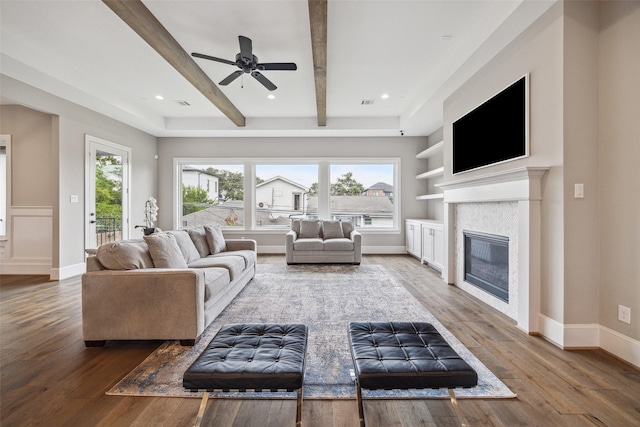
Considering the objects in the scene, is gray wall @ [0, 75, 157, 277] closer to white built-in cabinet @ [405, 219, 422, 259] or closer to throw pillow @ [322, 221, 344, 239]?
throw pillow @ [322, 221, 344, 239]

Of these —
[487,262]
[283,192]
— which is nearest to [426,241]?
[487,262]

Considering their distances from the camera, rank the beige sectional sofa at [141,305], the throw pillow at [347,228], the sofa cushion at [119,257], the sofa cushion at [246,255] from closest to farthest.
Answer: the beige sectional sofa at [141,305] → the sofa cushion at [119,257] → the sofa cushion at [246,255] → the throw pillow at [347,228]

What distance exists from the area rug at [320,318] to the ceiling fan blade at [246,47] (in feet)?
9.06

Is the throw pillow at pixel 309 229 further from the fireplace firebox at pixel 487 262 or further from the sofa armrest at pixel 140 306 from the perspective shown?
the sofa armrest at pixel 140 306

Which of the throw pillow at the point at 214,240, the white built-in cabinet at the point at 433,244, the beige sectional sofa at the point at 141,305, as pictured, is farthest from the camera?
the white built-in cabinet at the point at 433,244

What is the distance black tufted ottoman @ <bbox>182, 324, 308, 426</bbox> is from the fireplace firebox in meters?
2.45

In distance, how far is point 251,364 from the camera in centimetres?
138

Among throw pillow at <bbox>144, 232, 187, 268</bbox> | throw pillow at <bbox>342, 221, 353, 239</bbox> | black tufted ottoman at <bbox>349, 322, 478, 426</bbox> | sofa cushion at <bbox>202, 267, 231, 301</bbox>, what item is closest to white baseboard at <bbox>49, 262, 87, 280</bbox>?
throw pillow at <bbox>144, 232, 187, 268</bbox>

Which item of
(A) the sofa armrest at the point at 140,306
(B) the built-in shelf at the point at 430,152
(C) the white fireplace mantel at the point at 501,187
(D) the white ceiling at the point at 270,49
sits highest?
(D) the white ceiling at the point at 270,49

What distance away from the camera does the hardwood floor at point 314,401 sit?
1.56m

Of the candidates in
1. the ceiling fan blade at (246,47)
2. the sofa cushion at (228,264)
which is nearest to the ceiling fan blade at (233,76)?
the ceiling fan blade at (246,47)

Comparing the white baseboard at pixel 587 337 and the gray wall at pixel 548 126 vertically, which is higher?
the gray wall at pixel 548 126

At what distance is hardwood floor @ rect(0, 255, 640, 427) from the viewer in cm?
156

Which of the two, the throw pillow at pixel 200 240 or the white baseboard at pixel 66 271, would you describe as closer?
the throw pillow at pixel 200 240
